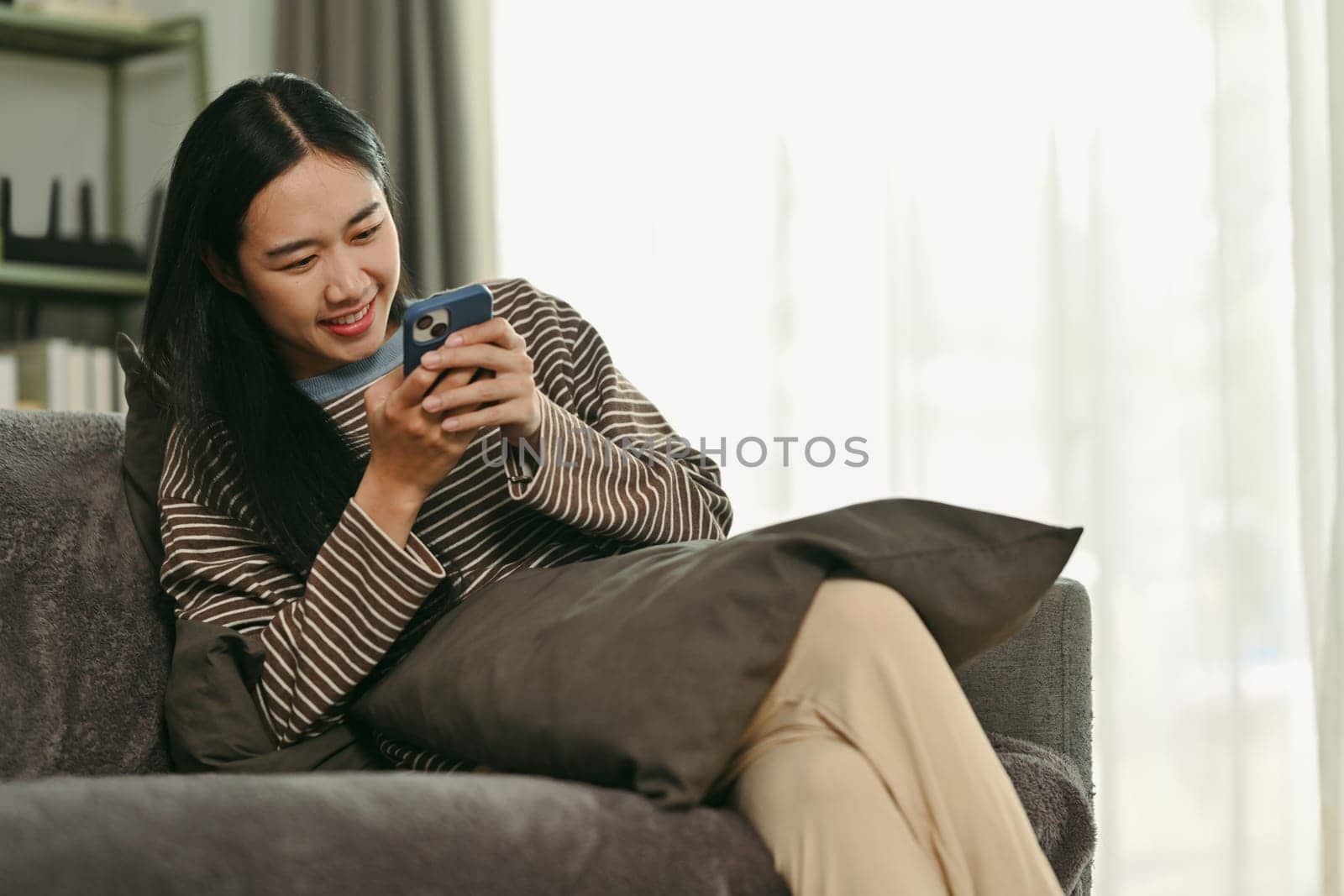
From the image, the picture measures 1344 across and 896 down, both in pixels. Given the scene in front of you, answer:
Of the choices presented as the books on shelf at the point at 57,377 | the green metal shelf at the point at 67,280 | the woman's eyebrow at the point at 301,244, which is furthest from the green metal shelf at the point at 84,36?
the woman's eyebrow at the point at 301,244

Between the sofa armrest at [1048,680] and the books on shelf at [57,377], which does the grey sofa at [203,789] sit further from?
the books on shelf at [57,377]

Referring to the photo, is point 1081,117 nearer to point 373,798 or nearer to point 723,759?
point 723,759

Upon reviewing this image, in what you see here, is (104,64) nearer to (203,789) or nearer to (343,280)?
(343,280)

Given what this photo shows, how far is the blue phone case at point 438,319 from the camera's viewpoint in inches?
50.3

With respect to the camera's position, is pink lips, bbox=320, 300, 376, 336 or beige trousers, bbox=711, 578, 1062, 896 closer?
beige trousers, bbox=711, 578, 1062, 896

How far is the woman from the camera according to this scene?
1296mm

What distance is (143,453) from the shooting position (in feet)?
4.76

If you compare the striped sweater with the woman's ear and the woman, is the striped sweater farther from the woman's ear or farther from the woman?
the woman's ear

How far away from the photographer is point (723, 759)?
1.01 metres

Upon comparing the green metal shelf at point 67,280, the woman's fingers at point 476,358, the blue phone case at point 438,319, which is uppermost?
the green metal shelf at point 67,280

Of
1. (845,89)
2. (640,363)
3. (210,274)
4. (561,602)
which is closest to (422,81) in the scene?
(640,363)

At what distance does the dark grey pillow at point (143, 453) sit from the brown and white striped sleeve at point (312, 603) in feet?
0.24

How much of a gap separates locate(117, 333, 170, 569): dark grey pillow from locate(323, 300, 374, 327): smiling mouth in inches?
7.6

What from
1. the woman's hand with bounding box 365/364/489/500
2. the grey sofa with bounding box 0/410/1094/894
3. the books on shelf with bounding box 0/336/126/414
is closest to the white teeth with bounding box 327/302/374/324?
the woman's hand with bounding box 365/364/489/500
